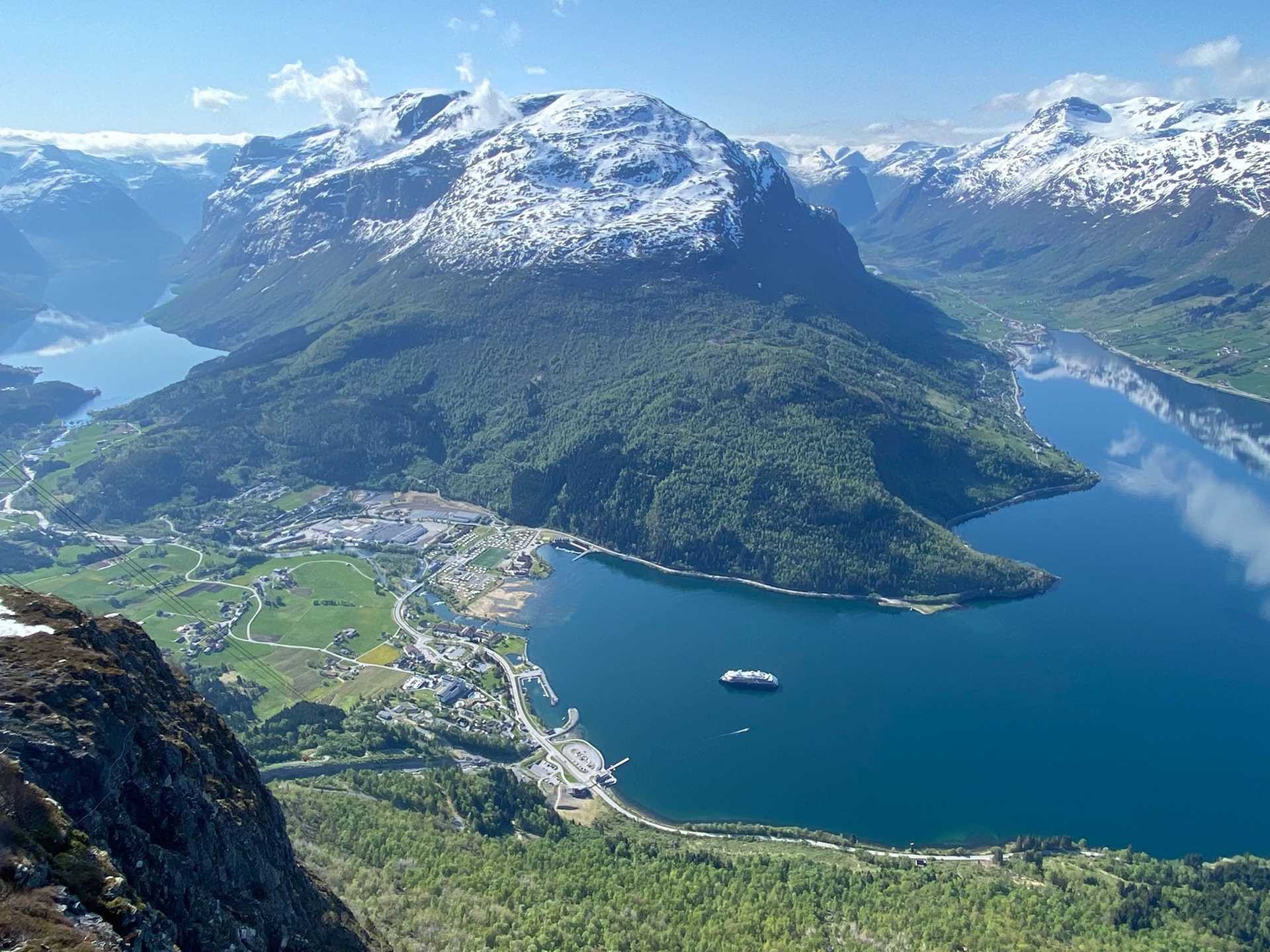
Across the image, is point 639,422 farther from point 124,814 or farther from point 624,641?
point 124,814

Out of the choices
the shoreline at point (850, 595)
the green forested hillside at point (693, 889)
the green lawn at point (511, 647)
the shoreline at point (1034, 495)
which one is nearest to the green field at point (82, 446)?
the shoreline at point (850, 595)

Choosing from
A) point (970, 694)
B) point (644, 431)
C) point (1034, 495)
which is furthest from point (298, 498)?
point (1034, 495)

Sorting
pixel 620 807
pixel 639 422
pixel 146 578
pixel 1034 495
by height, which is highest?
pixel 639 422

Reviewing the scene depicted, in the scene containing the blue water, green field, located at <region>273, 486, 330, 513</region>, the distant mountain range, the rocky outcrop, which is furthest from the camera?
green field, located at <region>273, 486, 330, 513</region>

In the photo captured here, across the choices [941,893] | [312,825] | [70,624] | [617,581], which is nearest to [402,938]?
[312,825]

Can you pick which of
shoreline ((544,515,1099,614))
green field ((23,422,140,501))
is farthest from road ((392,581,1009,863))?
green field ((23,422,140,501))

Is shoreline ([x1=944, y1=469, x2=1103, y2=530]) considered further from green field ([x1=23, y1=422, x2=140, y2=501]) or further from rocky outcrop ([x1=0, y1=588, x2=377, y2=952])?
green field ([x1=23, y1=422, x2=140, y2=501])

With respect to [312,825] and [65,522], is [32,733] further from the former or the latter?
[65,522]
